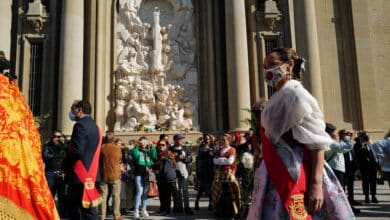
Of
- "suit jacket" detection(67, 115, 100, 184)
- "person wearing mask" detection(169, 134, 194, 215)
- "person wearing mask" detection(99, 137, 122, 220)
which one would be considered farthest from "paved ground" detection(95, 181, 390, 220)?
"suit jacket" detection(67, 115, 100, 184)

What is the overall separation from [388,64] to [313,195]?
56.1 feet

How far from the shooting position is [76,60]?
15.2 metres

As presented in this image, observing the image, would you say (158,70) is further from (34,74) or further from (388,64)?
(388,64)

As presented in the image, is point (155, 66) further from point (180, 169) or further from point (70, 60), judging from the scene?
point (180, 169)

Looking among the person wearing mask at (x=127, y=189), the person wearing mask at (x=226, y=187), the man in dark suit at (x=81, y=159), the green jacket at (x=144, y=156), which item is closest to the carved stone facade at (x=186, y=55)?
the person wearing mask at (x=127, y=189)

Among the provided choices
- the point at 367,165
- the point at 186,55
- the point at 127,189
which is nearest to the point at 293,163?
the point at 127,189

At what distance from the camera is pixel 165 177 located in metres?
9.17

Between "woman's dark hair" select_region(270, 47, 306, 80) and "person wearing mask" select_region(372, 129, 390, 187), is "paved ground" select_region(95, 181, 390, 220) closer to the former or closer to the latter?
"person wearing mask" select_region(372, 129, 390, 187)

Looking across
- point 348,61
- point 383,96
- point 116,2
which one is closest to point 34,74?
point 116,2

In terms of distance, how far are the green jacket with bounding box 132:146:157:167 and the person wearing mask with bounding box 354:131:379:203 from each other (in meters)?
5.39

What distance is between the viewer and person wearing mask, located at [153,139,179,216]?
361 inches

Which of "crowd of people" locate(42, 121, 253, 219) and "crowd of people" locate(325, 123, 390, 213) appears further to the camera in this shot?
"crowd of people" locate(325, 123, 390, 213)

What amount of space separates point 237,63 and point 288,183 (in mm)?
12840

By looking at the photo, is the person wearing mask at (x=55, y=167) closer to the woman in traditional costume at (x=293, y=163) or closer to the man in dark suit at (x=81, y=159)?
the man in dark suit at (x=81, y=159)
